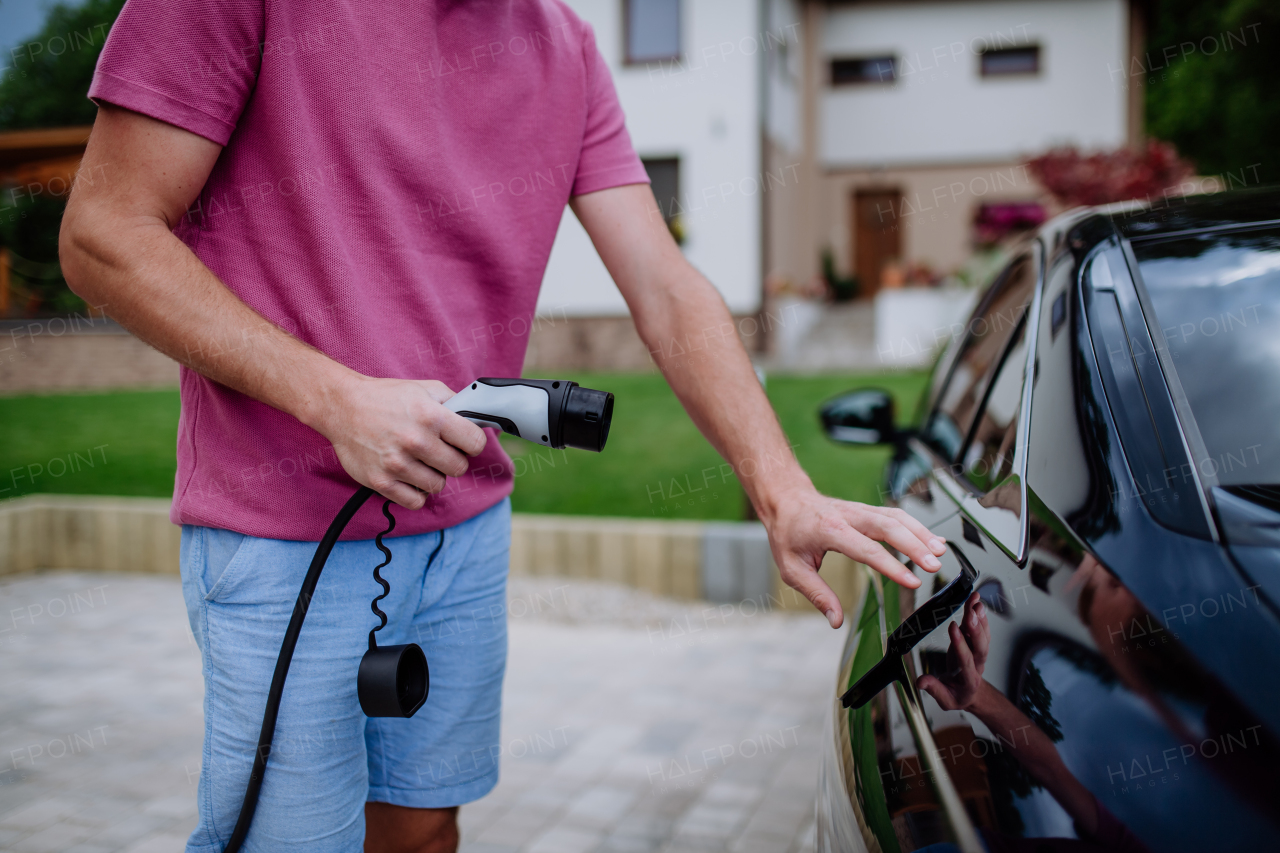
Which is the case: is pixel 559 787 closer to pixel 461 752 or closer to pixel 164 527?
pixel 461 752

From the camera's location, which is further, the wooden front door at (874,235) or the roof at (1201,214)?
the wooden front door at (874,235)

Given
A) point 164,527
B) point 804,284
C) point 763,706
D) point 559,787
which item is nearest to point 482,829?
point 559,787

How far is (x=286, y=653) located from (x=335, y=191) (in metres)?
0.62

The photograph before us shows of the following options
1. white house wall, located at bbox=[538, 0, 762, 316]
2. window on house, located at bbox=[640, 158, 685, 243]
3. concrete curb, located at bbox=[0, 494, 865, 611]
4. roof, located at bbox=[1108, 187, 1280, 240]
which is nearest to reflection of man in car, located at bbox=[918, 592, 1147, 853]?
roof, located at bbox=[1108, 187, 1280, 240]

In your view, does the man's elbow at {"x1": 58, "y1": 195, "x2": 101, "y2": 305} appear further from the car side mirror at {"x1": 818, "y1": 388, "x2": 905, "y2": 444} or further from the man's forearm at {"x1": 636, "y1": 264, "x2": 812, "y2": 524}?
the car side mirror at {"x1": 818, "y1": 388, "x2": 905, "y2": 444}

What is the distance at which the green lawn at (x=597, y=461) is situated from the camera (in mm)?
6355

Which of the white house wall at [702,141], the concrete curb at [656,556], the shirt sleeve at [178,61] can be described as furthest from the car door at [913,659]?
the white house wall at [702,141]

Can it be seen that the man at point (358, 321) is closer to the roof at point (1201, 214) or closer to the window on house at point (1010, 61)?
the roof at point (1201, 214)

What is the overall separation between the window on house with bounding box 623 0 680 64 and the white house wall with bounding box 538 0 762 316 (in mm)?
164

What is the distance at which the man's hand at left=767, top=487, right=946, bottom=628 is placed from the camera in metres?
1.18

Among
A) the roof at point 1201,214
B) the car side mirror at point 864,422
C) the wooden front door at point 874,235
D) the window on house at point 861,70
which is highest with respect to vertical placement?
the window on house at point 861,70

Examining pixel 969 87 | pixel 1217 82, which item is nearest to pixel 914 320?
pixel 969 87

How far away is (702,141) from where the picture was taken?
1555 cm

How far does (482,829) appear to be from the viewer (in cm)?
295
